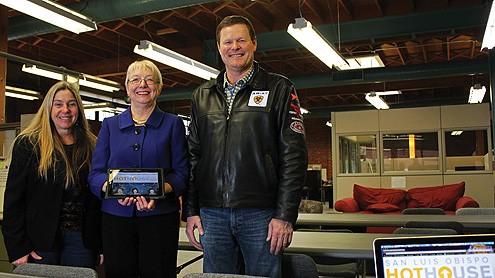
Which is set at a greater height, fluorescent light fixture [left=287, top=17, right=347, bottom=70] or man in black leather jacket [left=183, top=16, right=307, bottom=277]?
fluorescent light fixture [left=287, top=17, right=347, bottom=70]

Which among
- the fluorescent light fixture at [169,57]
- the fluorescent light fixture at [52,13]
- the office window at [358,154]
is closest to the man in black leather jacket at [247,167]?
the fluorescent light fixture at [52,13]

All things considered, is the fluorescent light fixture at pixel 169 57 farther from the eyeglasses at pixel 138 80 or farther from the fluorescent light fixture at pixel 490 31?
the eyeglasses at pixel 138 80

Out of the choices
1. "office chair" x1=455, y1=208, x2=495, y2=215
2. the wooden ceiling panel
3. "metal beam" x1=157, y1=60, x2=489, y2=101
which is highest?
the wooden ceiling panel

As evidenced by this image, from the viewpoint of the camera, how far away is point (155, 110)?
1970 mm

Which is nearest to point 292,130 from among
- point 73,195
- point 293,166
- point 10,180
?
point 293,166

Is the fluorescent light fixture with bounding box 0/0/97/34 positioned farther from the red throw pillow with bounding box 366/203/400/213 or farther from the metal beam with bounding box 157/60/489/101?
the metal beam with bounding box 157/60/489/101

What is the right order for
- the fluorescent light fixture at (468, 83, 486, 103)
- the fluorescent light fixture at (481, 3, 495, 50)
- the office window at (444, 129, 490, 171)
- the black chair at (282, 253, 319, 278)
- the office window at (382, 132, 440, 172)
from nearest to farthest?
the black chair at (282, 253, 319, 278), the fluorescent light fixture at (481, 3, 495, 50), the fluorescent light fixture at (468, 83, 486, 103), the office window at (444, 129, 490, 171), the office window at (382, 132, 440, 172)

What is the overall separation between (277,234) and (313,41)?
150 inches

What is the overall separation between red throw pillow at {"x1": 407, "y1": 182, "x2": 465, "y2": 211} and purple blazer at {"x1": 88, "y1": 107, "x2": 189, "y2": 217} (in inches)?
279

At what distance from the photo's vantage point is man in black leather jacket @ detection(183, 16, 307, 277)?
1.66 meters

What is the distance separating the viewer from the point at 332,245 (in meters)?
2.24

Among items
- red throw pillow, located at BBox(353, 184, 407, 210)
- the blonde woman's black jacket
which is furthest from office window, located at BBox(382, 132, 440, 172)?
the blonde woman's black jacket

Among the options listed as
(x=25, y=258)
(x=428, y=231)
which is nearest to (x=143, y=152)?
(x=25, y=258)

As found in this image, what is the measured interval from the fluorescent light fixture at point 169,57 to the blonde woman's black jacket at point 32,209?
342 cm
